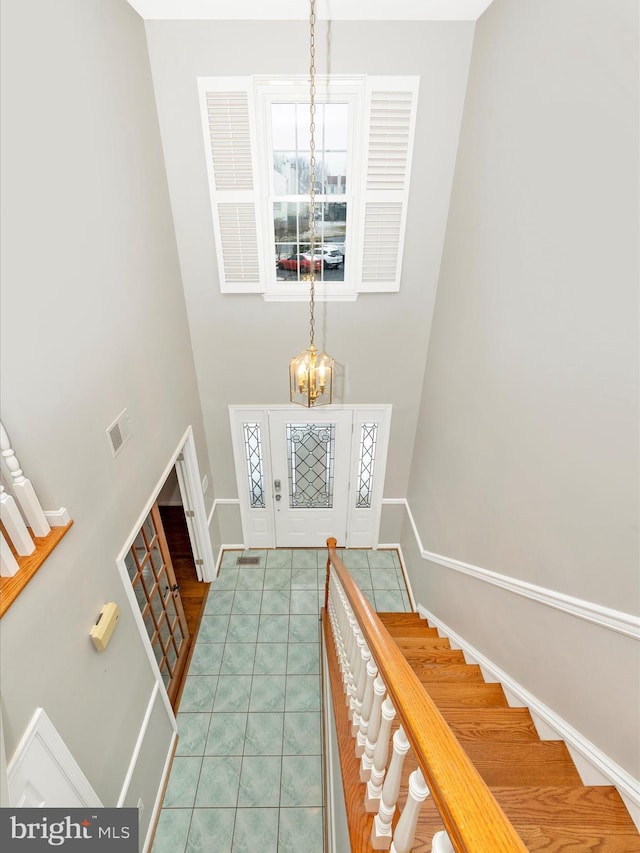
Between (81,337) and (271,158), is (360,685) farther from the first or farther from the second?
(271,158)

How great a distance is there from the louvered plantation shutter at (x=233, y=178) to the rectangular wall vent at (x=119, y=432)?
161 cm

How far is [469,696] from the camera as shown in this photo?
2.36 metres

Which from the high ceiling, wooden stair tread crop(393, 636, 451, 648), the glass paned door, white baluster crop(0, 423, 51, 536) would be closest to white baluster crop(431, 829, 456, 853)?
white baluster crop(0, 423, 51, 536)

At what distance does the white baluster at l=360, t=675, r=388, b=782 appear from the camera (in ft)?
3.97

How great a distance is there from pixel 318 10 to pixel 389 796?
4.02 metres

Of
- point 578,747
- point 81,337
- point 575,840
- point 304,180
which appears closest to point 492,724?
point 578,747

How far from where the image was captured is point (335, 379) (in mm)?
4066

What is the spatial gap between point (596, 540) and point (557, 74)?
6.82 ft

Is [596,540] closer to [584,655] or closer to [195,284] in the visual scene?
[584,655]

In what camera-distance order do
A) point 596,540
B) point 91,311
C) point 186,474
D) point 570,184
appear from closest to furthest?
point 596,540 → point 570,184 → point 91,311 → point 186,474

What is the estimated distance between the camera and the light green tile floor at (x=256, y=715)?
281 centimetres

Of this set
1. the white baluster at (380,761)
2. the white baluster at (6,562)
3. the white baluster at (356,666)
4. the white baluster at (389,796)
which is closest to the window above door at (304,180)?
the white baluster at (6,562)

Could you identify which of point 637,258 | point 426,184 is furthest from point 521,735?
point 426,184

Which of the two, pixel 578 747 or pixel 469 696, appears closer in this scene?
pixel 578 747
